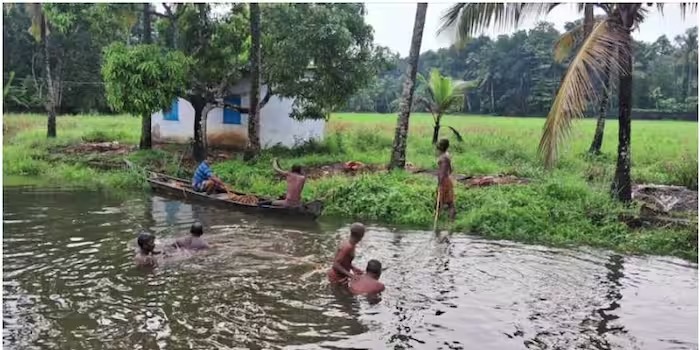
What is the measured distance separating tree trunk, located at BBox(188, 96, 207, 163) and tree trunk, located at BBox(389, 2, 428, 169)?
6978 millimetres

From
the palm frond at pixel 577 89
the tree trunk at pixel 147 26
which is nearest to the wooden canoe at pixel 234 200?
the palm frond at pixel 577 89

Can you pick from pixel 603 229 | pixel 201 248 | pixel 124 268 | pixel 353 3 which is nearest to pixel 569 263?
pixel 603 229

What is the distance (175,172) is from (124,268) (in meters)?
10.1

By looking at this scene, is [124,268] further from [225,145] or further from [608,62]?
[225,145]

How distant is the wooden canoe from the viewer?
1363cm

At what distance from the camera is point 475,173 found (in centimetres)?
1734

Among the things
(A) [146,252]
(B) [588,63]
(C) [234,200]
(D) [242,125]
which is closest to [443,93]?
(D) [242,125]

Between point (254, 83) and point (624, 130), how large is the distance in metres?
10.6

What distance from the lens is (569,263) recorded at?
1030 centimetres

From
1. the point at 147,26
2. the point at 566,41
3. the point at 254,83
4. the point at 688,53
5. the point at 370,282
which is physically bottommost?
the point at 370,282

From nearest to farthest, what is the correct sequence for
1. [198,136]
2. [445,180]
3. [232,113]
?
[445,180] < [198,136] < [232,113]

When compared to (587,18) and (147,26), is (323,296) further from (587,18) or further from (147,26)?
(147,26)

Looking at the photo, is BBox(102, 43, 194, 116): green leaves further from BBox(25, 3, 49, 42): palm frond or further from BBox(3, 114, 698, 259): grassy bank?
BBox(25, 3, 49, 42): palm frond

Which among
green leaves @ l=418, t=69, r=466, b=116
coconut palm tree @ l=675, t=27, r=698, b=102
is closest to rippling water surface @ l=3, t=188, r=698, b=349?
green leaves @ l=418, t=69, r=466, b=116
